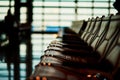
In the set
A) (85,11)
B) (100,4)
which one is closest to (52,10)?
(85,11)

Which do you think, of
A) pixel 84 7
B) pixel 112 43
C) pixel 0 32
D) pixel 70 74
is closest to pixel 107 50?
pixel 112 43

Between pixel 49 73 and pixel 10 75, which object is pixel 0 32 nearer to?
pixel 10 75

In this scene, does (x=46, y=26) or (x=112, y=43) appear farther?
(x=46, y=26)

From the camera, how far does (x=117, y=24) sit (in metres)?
2.71

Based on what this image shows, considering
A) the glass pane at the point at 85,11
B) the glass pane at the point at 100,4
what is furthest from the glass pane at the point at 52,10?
the glass pane at the point at 100,4

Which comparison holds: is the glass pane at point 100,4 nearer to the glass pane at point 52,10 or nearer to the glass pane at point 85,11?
the glass pane at point 85,11

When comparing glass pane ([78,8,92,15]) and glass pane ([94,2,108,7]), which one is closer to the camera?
glass pane ([94,2,108,7])

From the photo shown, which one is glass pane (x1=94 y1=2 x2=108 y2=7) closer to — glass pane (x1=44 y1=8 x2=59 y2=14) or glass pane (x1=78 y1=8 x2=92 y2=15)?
glass pane (x1=78 y1=8 x2=92 y2=15)

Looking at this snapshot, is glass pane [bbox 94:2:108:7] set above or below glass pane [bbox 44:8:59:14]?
above

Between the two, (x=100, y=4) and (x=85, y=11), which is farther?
(x=85, y=11)

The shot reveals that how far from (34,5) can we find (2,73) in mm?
15895

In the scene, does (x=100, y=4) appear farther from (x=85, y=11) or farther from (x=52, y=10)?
(x=52, y=10)

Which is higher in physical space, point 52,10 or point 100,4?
point 100,4

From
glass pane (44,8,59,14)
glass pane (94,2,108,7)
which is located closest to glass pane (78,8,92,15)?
glass pane (94,2,108,7)
